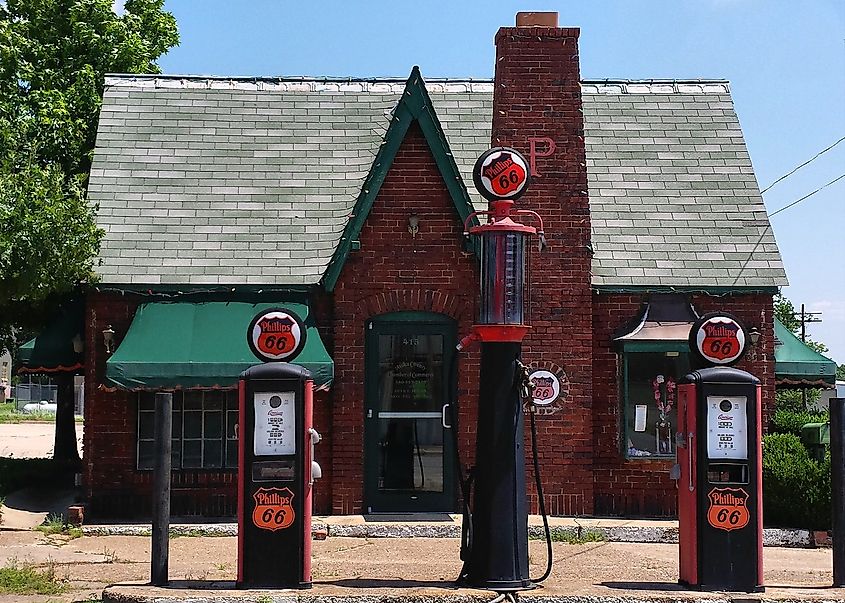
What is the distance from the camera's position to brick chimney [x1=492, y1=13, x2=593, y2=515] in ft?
44.7

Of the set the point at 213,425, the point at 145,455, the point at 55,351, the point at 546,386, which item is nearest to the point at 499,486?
the point at 546,386

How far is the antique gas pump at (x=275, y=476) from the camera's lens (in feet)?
29.2

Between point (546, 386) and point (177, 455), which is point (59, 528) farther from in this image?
point (546, 386)

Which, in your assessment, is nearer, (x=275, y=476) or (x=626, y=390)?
(x=275, y=476)

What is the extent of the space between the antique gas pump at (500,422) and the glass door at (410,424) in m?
4.32

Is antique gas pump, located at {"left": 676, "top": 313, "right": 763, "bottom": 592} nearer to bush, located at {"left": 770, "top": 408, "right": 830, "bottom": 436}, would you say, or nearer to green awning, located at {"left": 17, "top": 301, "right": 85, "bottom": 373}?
bush, located at {"left": 770, "top": 408, "right": 830, "bottom": 436}

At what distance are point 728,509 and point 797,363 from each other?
6.15 m

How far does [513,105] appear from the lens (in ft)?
45.3

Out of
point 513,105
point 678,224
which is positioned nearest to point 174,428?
point 513,105

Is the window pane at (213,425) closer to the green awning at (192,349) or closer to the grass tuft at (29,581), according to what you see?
the green awning at (192,349)

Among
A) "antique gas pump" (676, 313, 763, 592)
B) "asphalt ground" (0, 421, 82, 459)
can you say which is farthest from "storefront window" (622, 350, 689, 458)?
"asphalt ground" (0, 421, 82, 459)

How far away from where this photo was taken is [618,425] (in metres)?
13.8

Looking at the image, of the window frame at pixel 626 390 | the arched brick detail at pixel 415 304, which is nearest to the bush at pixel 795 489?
the window frame at pixel 626 390

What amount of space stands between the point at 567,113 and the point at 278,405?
254 inches
